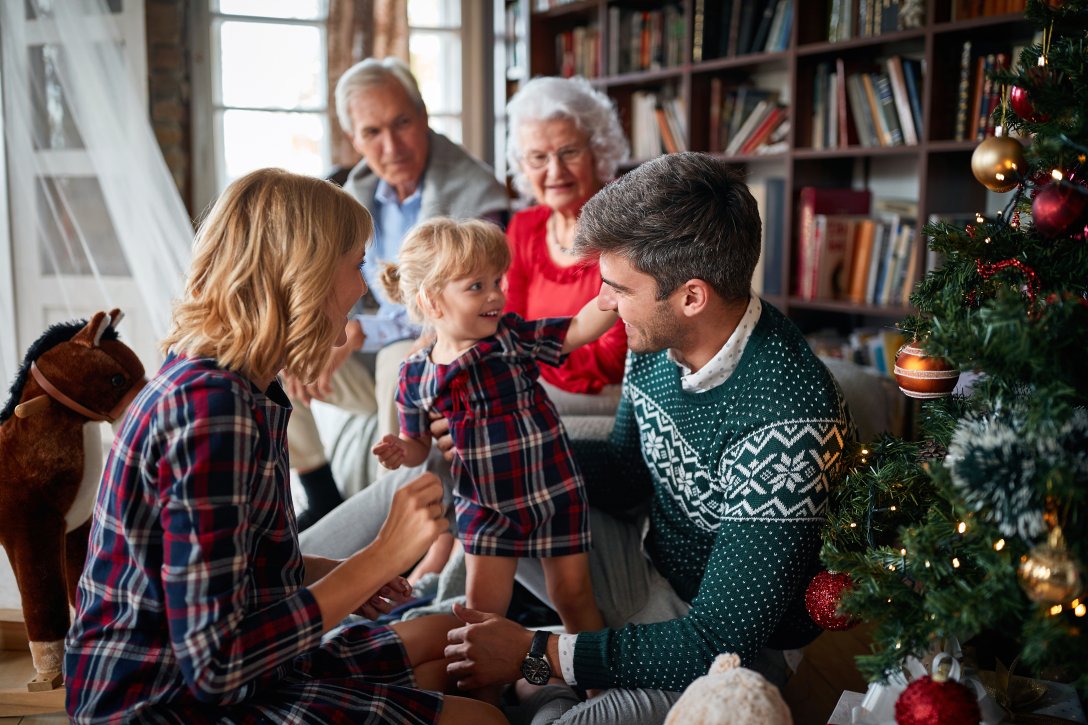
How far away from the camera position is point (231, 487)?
1.10m

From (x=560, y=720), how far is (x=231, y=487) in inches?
27.2

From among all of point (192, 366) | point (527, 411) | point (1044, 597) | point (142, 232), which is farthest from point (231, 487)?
point (142, 232)

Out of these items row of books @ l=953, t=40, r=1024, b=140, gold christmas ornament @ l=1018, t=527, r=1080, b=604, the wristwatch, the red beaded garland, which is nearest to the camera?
gold christmas ornament @ l=1018, t=527, r=1080, b=604

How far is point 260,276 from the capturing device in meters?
1.20

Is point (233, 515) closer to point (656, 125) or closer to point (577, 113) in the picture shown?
point (577, 113)

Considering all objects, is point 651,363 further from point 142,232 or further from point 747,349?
point 142,232

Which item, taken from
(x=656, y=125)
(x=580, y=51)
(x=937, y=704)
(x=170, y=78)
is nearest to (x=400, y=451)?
(x=937, y=704)

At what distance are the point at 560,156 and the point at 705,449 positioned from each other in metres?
A: 1.31

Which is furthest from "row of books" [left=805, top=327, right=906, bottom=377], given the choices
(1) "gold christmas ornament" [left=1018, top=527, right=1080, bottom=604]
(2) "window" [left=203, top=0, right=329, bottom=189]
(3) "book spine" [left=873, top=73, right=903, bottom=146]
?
(2) "window" [left=203, top=0, right=329, bottom=189]

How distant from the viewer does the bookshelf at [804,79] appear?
9.93 ft

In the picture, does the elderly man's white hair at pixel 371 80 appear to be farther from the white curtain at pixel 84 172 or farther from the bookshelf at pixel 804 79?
the bookshelf at pixel 804 79

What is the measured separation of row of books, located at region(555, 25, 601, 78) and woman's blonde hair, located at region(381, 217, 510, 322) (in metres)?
2.56

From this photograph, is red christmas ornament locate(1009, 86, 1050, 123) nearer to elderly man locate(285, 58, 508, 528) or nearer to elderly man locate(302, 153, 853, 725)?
elderly man locate(302, 153, 853, 725)

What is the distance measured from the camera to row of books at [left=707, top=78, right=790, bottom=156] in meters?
3.61
